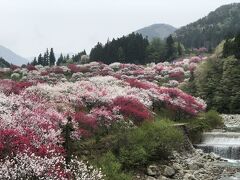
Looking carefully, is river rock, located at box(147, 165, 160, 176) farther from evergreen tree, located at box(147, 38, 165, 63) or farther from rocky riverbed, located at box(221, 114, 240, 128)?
evergreen tree, located at box(147, 38, 165, 63)

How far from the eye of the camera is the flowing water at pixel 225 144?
3747 cm

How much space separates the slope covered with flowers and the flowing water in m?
4.60

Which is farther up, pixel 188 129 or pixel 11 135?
pixel 11 135

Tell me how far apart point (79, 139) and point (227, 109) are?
3940 cm

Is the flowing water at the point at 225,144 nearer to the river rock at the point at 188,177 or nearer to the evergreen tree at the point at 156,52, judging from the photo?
the river rock at the point at 188,177

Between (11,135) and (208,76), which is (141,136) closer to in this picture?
(11,135)

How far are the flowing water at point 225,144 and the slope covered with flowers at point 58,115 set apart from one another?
4.60m

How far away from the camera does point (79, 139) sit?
28.2 metres

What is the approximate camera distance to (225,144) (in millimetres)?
40281

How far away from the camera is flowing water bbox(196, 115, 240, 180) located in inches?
1475

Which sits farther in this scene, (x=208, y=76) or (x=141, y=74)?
(x=141, y=74)

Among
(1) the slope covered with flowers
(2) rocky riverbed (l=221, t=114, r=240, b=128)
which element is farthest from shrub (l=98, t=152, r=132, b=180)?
(2) rocky riverbed (l=221, t=114, r=240, b=128)

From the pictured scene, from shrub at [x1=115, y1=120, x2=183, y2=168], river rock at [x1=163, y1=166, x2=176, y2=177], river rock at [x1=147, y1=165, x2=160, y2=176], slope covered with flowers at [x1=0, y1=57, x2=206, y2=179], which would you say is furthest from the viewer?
river rock at [x1=163, y1=166, x2=176, y2=177]

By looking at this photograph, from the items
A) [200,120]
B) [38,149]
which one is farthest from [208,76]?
[38,149]
